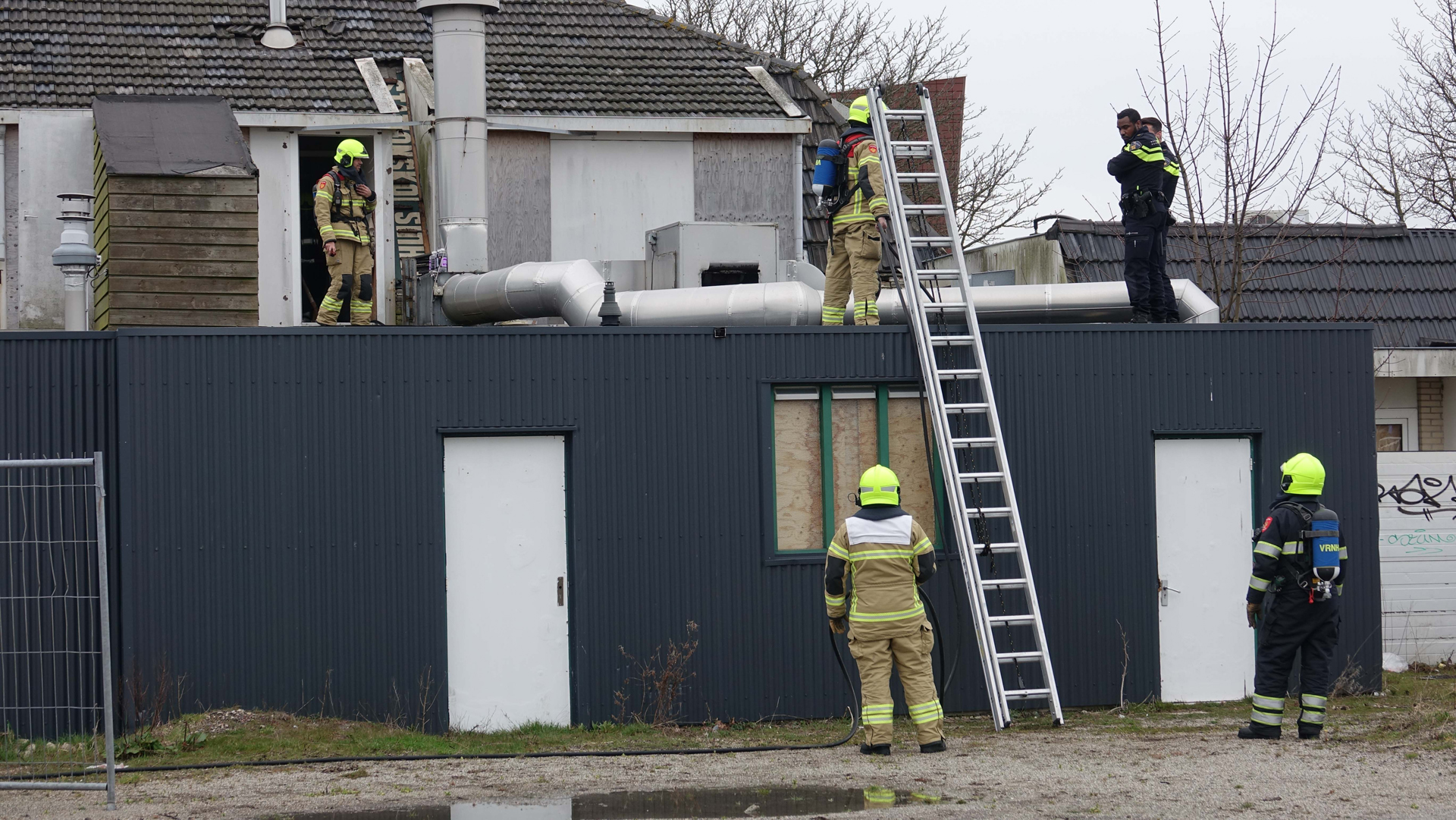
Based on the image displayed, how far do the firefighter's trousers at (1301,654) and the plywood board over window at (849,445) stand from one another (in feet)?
10.2

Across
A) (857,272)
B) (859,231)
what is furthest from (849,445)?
(859,231)

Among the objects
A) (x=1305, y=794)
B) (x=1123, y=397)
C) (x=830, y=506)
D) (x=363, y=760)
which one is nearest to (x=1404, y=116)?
(x=1123, y=397)

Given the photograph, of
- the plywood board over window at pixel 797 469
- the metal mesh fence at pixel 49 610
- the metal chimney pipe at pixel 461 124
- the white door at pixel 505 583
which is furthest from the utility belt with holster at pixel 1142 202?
the metal mesh fence at pixel 49 610

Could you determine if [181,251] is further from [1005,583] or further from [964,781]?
[964,781]

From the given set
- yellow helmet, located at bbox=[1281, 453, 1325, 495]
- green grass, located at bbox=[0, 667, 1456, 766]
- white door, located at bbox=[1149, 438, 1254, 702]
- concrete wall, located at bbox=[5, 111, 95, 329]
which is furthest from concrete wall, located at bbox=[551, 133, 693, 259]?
yellow helmet, located at bbox=[1281, 453, 1325, 495]

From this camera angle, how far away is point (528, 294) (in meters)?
11.4

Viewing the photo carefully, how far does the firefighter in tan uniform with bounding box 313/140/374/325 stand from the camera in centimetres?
1215

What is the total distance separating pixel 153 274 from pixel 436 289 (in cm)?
222

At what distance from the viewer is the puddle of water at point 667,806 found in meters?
7.77

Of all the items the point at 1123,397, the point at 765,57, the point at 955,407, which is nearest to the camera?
the point at 955,407

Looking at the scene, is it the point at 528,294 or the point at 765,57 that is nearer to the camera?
the point at 528,294

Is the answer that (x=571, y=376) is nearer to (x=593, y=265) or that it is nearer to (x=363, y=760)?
(x=593, y=265)

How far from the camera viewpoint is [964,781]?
8.43 metres

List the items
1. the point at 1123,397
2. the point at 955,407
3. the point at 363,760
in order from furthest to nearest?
1. the point at 1123,397
2. the point at 955,407
3. the point at 363,760
